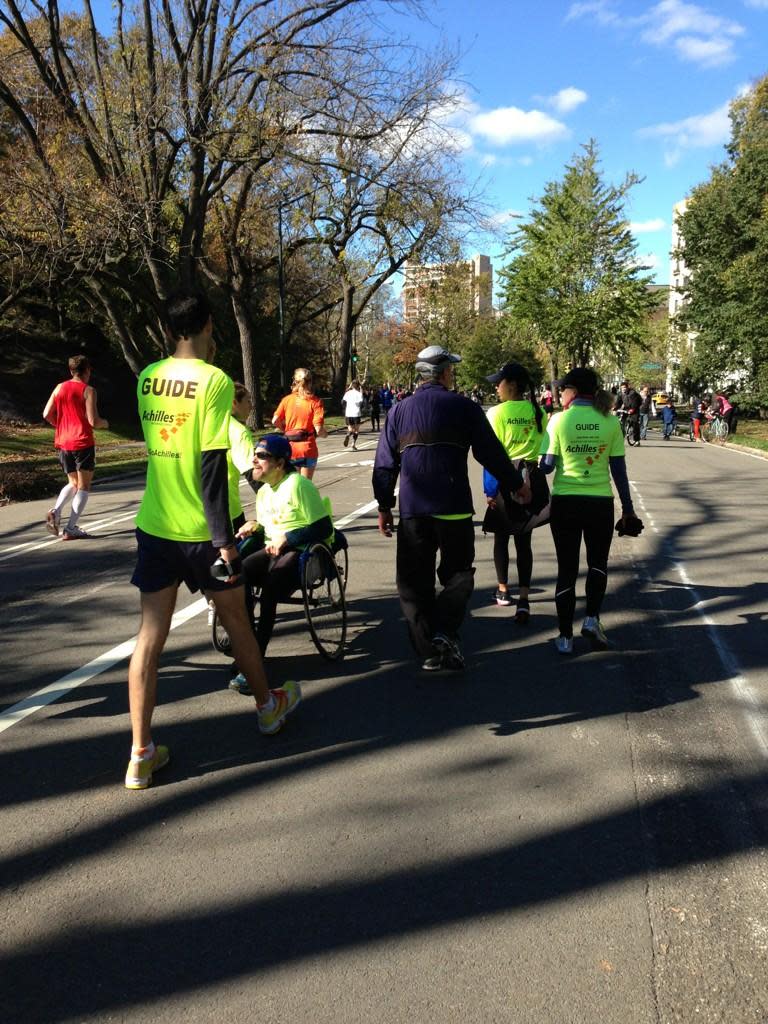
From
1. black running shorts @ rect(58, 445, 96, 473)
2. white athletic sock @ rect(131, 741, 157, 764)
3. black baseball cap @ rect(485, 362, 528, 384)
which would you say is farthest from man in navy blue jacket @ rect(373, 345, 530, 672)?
black running shorts @ rect(58, 445, 96, 473)

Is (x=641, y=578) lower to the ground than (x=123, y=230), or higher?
lower

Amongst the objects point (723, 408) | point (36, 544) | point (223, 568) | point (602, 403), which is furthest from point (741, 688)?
point (723, 408)

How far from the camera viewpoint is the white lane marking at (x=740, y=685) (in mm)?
4242

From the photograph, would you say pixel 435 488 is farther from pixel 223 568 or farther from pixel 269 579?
pixel 223 568

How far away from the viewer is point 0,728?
4309 mm

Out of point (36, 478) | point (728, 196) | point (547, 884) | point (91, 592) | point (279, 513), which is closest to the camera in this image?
point (547, 884)

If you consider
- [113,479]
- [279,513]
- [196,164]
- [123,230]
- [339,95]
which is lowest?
[113,479]

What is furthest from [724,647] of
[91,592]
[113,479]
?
[113,479]

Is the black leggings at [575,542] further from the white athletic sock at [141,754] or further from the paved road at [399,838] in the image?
the white athletic sock at [141,754]

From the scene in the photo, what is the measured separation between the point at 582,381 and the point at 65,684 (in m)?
3.69

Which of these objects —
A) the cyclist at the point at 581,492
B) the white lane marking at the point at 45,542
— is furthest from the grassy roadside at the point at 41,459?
the cyclist at the point at 581,492

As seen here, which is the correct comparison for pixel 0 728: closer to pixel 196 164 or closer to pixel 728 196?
pixel 196 164

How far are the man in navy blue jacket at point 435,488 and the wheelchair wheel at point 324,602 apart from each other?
58 centimetres

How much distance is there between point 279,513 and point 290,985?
10.7 ft
